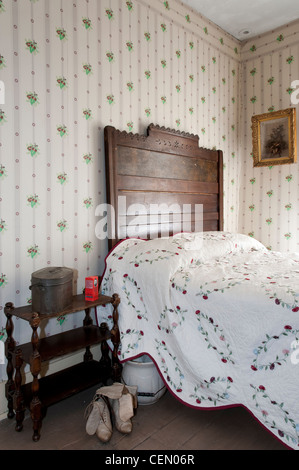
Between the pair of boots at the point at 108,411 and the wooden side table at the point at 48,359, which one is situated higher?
the wooden side table at the point at 48,359

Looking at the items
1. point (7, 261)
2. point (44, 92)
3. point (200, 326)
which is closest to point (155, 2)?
point (44, 92)

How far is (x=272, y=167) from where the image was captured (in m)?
3.79

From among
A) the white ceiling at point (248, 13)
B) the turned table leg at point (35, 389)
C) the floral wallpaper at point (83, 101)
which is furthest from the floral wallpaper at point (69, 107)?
the turned table leg at point (35, 389)

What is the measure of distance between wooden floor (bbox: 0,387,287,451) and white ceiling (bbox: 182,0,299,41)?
3480 millimetres

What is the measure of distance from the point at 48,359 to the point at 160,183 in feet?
5.52

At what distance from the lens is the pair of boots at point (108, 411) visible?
5.85 ft

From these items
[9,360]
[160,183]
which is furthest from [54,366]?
[160,183]

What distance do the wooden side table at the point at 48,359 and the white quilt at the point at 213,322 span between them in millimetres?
141

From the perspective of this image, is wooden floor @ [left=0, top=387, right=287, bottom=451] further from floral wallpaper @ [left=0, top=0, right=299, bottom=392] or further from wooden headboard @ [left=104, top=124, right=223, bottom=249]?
wooden headboard @ [left=104, top=124, right=223, bottom=249]

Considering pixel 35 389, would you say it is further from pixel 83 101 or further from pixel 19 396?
pixel 83 101

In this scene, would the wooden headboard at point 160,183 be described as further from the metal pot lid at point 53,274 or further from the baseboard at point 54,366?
the baseboard at point 54,366

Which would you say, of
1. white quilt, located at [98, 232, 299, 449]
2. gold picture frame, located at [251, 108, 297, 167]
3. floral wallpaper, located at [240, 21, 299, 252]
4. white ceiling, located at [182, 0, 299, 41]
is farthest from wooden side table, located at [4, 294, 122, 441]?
white ceiling, located at [182, 0, 299, 41]

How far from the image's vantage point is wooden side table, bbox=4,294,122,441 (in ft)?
5.90
